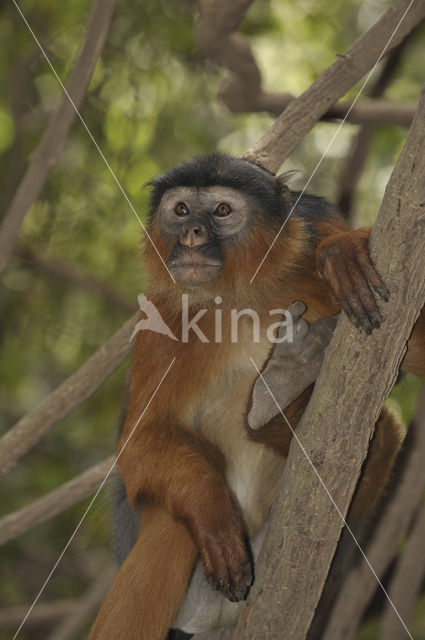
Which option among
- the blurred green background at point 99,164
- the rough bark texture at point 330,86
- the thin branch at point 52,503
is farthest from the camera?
the blurred green background at point 99,164

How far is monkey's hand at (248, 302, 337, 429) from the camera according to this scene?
2.20 meters

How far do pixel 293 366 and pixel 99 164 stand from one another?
302 cm

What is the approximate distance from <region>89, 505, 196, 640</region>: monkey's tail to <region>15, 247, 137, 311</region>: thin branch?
2.53 meters

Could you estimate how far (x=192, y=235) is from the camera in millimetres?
2209

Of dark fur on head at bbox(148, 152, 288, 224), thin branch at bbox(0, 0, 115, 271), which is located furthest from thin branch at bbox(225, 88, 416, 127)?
dark fur on head at bbox(148, 152, 288, 224)

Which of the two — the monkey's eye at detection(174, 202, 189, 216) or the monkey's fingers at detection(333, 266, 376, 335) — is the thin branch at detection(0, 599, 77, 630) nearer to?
the monkey's eye at detection(174, 202, 189, 216)

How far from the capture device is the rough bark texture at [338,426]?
167 centimetres

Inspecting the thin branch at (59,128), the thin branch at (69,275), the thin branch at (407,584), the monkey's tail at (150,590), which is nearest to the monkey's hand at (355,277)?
the monkey's tail at (150,590)

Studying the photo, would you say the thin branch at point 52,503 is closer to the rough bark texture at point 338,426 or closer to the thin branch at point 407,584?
the rough bark texture at point 338,426

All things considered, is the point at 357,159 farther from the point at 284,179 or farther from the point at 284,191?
the point at 284,191

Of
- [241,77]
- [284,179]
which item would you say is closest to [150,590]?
[284,179]

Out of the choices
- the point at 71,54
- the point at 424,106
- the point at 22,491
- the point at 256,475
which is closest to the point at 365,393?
the point at 424,106

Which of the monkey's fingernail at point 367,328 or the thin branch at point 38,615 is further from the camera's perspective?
the thin branch at point 38,615

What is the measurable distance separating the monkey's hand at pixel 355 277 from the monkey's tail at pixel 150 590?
95 cm
